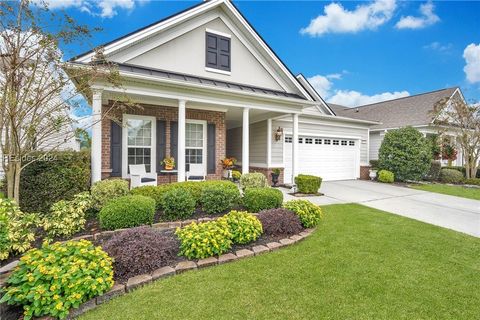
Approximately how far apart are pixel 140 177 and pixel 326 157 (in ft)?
31.3

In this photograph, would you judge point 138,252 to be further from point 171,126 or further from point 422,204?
point 422,204

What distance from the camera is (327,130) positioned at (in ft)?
41.7

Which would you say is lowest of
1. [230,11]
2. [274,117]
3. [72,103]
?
[72,103]

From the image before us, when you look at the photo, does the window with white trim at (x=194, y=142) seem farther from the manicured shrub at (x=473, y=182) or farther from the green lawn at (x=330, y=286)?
the manicured shrub at (x=473, y=182)

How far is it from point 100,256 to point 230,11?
30.3ft

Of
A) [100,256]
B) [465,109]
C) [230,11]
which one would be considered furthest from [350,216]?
[465,109]

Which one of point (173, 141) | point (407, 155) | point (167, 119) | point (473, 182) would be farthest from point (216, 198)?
point (473, 182)

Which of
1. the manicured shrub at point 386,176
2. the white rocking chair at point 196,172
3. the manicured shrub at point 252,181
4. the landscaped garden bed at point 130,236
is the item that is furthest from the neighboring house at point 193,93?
the manicured shrub at point 386,176

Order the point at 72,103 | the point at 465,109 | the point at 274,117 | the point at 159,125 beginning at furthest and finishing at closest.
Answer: the point at 465,109, the point at 274,117, the point at 159,125, the point at 72,103

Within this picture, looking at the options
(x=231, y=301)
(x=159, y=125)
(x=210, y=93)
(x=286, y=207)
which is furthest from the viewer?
(x=159, y=125)

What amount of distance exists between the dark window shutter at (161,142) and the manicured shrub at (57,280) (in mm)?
6117

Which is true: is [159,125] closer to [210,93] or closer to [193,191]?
[210,93]

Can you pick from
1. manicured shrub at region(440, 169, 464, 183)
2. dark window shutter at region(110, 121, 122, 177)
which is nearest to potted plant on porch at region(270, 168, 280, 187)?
dark window shutter at region(110, 121, 122, 177)

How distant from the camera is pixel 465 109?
45.5 ft
